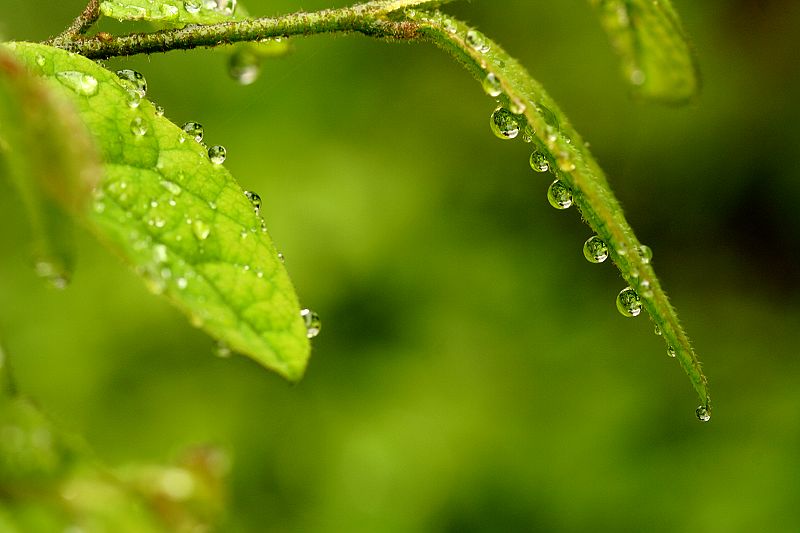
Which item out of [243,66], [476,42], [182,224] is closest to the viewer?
[182,224]

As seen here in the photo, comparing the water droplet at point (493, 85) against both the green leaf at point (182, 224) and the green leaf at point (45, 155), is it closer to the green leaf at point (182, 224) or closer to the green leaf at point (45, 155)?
the green leaf at point (182, 224)

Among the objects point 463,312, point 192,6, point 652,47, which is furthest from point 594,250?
point 463,312

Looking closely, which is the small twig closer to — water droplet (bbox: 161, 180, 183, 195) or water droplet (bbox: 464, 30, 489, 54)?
water droplet (bbox: 161, 180, 183, 195)

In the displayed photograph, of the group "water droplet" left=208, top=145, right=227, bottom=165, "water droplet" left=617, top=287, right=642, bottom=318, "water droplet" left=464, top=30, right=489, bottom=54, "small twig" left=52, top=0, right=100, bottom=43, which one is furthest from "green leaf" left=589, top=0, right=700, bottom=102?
"small twig" left=52, top=0, right=100, bottom=43

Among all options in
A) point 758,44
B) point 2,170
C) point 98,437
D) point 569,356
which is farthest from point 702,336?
point 2,170

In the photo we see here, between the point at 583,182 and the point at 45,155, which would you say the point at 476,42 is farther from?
the point at 45,155
